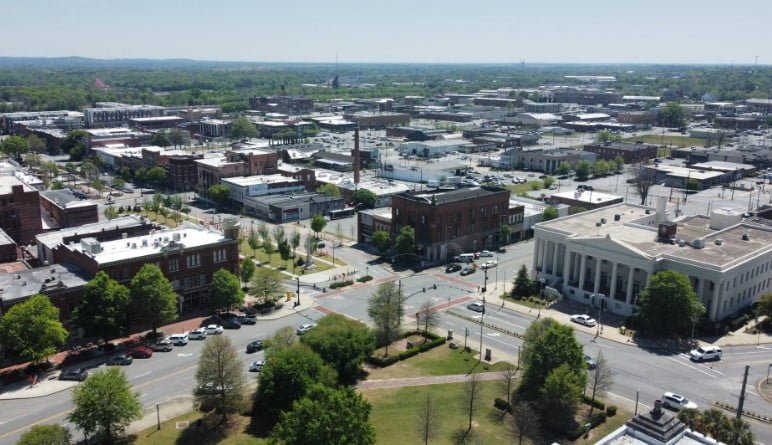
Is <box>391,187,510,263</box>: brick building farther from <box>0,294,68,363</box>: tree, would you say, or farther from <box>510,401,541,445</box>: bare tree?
<box>0,294,68,363</box>: tree

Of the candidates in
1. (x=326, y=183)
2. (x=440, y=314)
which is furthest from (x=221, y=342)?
(x=326, y=183)

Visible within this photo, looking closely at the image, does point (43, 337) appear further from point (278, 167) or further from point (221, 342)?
point (278, 167)

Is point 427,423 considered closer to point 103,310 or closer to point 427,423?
point 427,423

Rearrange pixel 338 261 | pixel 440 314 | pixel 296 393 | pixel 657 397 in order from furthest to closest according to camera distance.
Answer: pixel 338 261
pixel 440 314
pixel 657 397
pixel 296 393

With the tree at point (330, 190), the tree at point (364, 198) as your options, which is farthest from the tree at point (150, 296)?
the tree at point (330, 190)

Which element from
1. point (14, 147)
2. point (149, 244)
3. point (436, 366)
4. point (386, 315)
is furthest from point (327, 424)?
point (14, 147)

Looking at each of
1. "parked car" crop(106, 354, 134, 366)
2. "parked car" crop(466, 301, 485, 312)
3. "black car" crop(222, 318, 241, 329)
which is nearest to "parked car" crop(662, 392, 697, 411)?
"parked car" crop(466, 301, 485, 312)

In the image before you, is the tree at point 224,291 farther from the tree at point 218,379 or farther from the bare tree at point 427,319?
the bare tree at point 427,319
